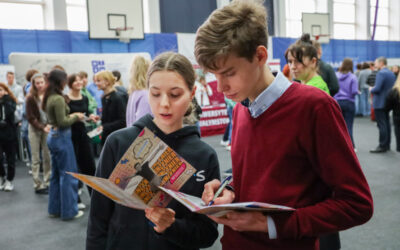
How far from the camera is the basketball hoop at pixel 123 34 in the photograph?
8.13m

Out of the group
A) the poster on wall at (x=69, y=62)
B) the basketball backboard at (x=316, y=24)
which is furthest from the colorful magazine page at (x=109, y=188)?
the basketball backboard at (x=316, y=24)

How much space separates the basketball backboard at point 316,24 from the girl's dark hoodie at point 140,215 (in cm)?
1217

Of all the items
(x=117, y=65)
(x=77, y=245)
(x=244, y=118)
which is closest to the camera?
(x=244, y=118)

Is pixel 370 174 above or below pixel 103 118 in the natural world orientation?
below

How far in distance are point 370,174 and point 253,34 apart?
4.18 m

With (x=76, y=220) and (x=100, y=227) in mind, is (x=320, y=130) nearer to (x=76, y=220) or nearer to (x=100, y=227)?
(x=100, y=227)

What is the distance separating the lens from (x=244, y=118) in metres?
1.05

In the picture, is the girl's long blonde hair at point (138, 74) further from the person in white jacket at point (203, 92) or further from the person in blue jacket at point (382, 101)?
the person in white jacket at point (203, 92)

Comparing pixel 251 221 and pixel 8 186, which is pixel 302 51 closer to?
pixel 251 221

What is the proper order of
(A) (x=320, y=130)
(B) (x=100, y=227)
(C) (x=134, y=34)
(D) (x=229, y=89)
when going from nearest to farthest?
(A) (x=320, y=130) → (D) (x=229, y=89) → (B) (x=100, y=227) → (C) (x=134, y=34)

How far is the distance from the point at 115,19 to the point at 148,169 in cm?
791

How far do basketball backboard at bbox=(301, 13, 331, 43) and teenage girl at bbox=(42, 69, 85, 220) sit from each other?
10733mm

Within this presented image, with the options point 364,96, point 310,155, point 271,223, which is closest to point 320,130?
point 310,155

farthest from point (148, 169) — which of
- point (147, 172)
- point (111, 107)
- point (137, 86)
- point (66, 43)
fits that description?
point (66, 43)
